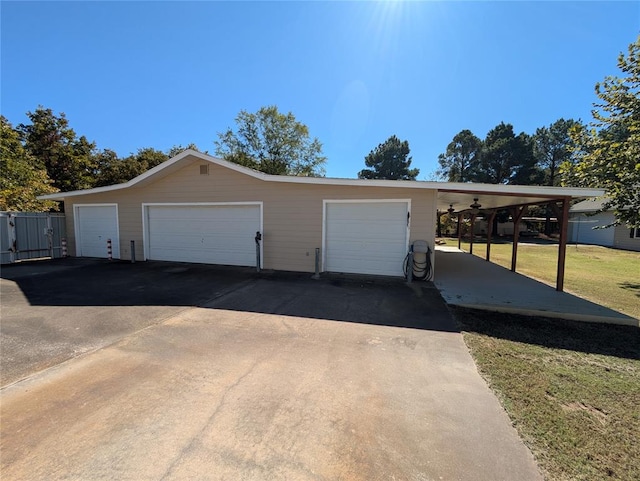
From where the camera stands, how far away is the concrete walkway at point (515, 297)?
17.5ft

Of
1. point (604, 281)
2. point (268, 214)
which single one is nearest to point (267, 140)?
point (268, 214)

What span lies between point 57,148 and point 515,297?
2895cm

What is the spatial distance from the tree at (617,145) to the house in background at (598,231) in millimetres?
10361

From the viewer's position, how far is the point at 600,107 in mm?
8758

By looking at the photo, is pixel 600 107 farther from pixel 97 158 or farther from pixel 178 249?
pixel 97 158

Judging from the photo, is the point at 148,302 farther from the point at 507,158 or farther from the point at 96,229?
the point at 507,158

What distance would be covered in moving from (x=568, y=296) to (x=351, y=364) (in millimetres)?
6296

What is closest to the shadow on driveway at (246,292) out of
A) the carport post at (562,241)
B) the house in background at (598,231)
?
the carport post at (562,241)

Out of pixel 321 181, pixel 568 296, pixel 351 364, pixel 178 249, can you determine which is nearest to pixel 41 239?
pixel 178 249

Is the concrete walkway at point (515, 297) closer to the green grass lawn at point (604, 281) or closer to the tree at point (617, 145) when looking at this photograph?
the green grass lawn at point (604, 281)

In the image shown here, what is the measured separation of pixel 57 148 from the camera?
21.2 meters

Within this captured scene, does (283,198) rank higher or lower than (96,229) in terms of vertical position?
higher

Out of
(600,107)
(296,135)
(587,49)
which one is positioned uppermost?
(296,135)

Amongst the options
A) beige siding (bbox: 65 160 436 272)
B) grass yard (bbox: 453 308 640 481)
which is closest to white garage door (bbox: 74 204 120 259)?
beige siding (bbox: 65 160 436 272)
